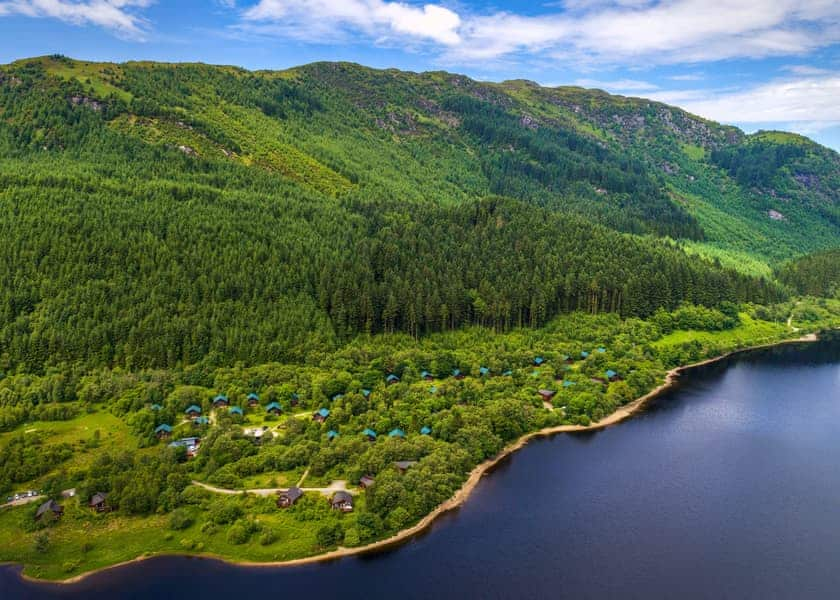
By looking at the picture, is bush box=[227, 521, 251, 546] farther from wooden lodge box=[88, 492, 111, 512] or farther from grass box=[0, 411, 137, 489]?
grass box=[0, 411, 137, 489]

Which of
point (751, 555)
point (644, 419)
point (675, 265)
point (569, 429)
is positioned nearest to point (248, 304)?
point (569, 429)

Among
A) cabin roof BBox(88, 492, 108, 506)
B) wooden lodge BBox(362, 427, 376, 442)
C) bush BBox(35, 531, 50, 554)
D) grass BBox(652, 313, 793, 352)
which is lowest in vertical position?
bush BBox(35, 531, 50, 554)

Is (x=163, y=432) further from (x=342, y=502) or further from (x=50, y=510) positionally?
(x=342, y=502)

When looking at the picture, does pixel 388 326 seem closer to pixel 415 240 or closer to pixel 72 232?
pixel 415 240

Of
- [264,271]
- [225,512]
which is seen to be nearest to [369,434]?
[225,512]

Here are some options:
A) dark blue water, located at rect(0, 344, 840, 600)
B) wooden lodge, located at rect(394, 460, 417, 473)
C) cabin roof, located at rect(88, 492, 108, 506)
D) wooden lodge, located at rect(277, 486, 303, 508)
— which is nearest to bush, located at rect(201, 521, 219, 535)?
dark blue water, located at rect(0, 344, 840, 600)

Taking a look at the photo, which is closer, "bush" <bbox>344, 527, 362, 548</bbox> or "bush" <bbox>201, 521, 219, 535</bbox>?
"bush" <bbox>344, 527, 362, 548</bbox>

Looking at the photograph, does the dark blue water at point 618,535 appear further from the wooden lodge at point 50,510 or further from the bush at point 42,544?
the wooden lodge at point 50,510
